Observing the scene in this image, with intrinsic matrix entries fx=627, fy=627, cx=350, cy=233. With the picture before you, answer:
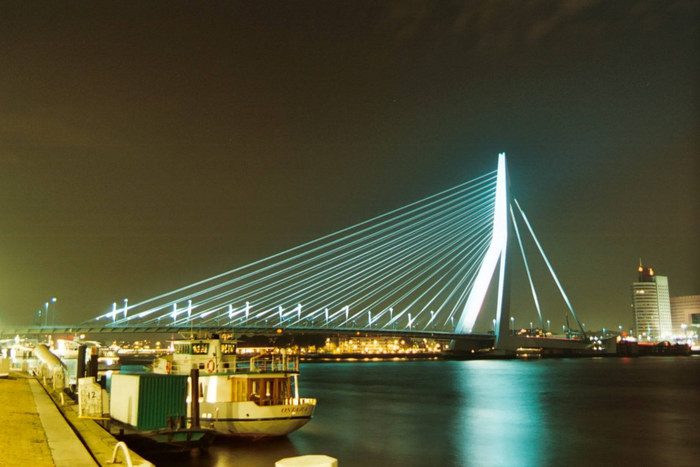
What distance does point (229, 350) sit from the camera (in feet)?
66.4

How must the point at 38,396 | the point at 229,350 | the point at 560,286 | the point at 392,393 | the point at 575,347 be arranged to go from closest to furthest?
the point at 38,396, the point at 229,350, the point at 392,393, the point at 560,286, the point at 575,347

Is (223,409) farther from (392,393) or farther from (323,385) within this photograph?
(323,385)

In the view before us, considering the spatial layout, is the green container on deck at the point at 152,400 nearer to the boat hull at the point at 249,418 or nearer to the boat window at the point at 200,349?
the boat hull at the point at 249,418

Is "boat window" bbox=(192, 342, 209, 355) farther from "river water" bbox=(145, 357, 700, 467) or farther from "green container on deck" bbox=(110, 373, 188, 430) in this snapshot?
"green container on deck" bbox=(110, 373, 188, 430)

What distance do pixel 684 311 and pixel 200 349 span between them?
669 feet

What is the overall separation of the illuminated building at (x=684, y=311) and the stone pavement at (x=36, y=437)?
200731mm

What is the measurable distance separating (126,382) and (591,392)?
2930cm

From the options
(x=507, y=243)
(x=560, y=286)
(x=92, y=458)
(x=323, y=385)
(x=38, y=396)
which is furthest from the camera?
(x=560, y=286)

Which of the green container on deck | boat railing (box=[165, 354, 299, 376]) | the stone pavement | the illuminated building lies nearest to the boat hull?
boat railing (box=[165, 354, 299, 376])

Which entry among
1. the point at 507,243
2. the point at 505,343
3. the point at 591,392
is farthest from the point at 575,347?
the point at 591,392

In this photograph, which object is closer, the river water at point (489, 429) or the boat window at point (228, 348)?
the river water at point (489, 429)

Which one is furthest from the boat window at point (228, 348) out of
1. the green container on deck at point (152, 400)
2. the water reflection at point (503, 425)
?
the water reflection at point (503, 425)

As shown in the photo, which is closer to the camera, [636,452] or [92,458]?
[92,458]

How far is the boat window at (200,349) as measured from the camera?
19781mm
